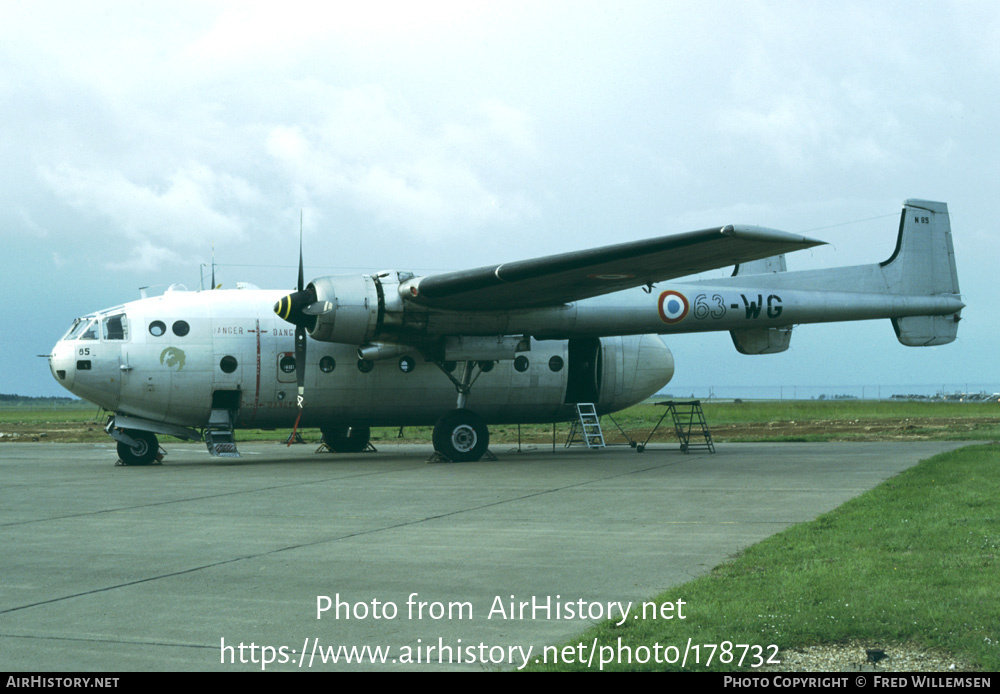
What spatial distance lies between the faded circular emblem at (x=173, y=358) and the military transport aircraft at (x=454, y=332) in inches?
1.2

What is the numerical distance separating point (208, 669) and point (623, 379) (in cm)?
1897

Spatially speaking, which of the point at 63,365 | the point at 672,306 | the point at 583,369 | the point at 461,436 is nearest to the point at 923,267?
the point at 672,306

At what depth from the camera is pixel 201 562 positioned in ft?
24.9

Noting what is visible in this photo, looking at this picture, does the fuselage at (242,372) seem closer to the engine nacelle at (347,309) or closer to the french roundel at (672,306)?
the engine nacelle at (347,309)

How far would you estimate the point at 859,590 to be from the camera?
19.6ft

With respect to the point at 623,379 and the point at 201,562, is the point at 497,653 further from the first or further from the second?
the point at 623,379

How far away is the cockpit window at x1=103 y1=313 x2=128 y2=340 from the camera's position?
18.5m

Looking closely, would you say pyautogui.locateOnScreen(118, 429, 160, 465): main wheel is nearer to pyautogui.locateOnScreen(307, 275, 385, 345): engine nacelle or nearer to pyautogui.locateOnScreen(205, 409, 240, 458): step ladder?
pyautogui.locateOnScreen(205, 409, 240, 458): step ladder

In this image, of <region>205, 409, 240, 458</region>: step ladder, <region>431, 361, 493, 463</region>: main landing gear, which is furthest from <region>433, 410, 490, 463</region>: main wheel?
<region>205, 409, 240, 458</region>: step ladder

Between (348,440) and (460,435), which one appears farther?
(348,440)

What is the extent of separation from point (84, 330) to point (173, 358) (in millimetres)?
1948

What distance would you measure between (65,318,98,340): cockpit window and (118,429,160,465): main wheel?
7.20 feet

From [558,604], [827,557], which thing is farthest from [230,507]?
[827,557]

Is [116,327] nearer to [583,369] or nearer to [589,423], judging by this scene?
[583,369]
